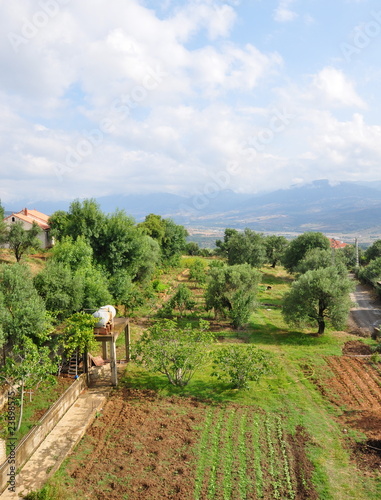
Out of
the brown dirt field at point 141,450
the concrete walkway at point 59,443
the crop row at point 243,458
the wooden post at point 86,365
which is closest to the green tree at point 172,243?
the wooden post at point 86,365

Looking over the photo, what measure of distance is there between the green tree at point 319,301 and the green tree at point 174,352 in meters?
11.6

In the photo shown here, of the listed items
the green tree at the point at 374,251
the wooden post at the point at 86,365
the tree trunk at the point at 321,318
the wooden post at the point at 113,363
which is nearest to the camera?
the wooden post at the point at 113,363

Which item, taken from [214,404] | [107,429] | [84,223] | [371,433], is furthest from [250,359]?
[84,223]

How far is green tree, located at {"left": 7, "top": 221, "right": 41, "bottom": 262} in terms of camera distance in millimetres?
37469

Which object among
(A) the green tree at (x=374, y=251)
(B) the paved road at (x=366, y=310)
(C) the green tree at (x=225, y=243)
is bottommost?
(B) the paved road at (x=366, y=310)

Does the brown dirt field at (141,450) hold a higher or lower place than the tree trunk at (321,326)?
lower

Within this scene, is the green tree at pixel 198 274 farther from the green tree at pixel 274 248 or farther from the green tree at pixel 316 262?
the green tree at pixel 274 248

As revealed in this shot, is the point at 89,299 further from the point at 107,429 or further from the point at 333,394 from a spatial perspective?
the point at 333,394

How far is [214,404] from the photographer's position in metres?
16.8

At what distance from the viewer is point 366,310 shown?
3753cm

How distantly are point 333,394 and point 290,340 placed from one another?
908 centimetres

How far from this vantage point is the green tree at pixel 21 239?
37469 millimetres

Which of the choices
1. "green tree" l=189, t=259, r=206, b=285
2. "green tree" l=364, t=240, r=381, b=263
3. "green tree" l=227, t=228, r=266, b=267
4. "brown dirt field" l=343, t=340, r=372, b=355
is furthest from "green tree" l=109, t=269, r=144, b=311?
"green tree" l=364, t=240, r=381, b=263

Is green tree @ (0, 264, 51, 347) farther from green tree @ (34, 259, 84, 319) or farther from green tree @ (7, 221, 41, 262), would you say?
green tree @ (7, 221, 41, 262)
